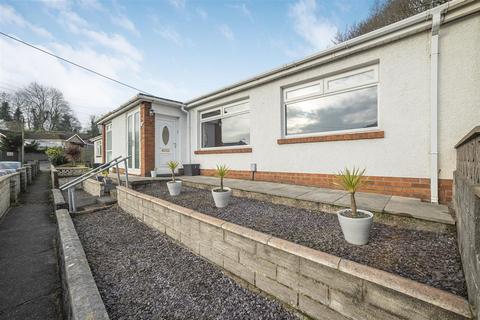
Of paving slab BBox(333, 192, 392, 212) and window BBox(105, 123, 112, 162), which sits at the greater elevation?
window BBox(105, 123, 112, 162)

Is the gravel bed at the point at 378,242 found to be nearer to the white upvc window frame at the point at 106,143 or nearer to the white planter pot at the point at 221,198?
the white planter pot at the point at 221,198

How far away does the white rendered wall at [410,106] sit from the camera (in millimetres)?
2939

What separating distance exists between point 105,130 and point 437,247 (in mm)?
13258

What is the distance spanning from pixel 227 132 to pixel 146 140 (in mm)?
2841

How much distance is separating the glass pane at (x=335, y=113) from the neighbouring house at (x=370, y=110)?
19 millimetres

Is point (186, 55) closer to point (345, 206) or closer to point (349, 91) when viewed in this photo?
point (349, 91)

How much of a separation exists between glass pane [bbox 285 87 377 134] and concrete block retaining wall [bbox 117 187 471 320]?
11.1 feet

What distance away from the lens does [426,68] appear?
3236 millimetres

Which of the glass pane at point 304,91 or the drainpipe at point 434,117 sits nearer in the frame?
the drainpipe at point 434,117

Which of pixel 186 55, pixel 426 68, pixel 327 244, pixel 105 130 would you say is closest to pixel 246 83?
pixel 426 68

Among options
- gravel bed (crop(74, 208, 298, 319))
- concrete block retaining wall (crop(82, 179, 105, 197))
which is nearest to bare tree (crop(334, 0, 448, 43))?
gravel bed (crop(74, 208, 298, 319))

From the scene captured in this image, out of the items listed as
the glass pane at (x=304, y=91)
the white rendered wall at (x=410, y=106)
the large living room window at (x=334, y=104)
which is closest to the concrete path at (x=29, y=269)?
the white rendered wall at (x=410, y=106)

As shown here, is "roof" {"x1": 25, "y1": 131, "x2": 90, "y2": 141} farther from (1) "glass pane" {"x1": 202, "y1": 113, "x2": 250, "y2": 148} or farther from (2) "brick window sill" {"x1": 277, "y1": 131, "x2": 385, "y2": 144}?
(2) "brick window sill" {"x1": 277, "y1": 131, "x2": 385, "y2": 144}

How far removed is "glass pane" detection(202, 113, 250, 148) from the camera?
606 cm
